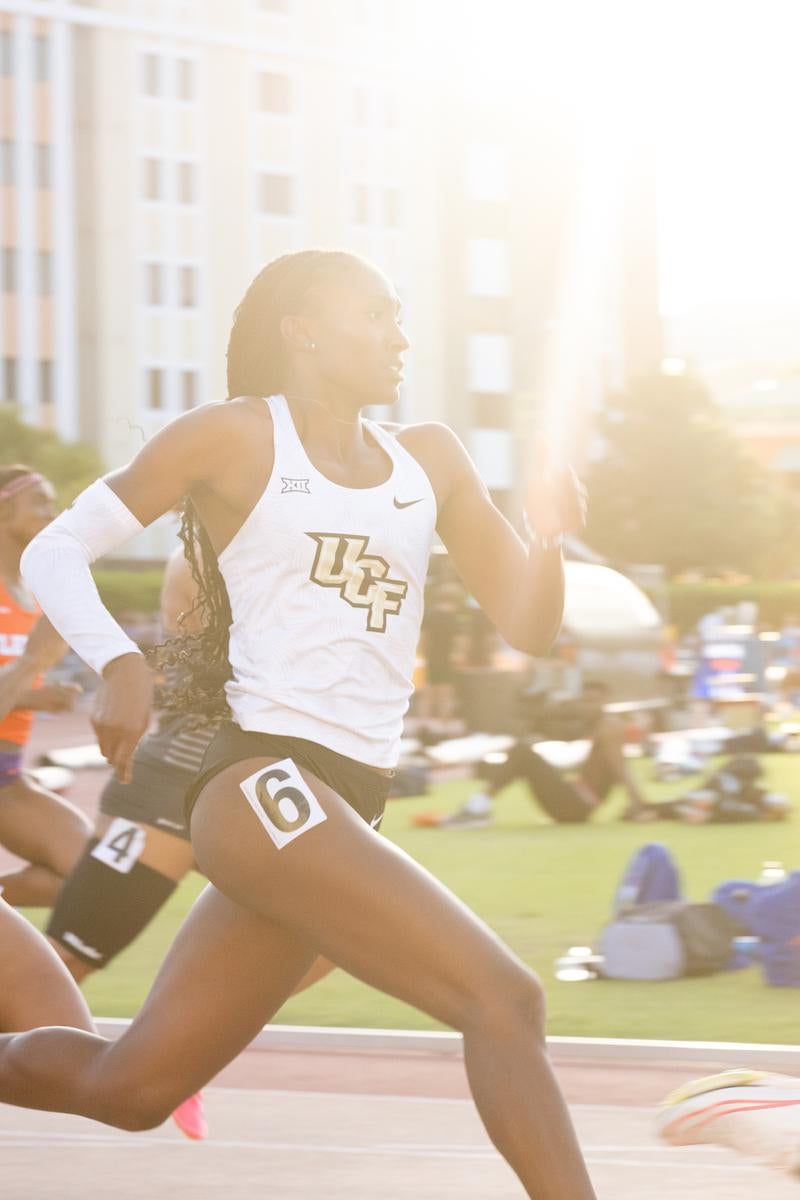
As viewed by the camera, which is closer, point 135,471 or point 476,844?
point 135,471

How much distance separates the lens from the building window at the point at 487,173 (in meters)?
58.4

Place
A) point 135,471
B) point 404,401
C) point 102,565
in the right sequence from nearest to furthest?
point 135,471 → point 102,565 → point 404,401

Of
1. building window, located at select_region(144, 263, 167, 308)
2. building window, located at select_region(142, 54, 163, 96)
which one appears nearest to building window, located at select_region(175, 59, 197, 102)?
building window, located at select_region(142, 54, 163, 96)

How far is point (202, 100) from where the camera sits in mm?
53688

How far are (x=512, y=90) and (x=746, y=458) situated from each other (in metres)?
13.4

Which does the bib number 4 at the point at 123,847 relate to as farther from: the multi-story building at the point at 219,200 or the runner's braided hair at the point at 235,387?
the multi-story building at the point at 219,200

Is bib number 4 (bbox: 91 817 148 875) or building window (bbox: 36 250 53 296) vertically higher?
building window (bbox: 36 250 53 296)

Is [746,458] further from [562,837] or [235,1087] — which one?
[235,1087]

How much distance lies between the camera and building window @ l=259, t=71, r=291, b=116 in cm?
5450

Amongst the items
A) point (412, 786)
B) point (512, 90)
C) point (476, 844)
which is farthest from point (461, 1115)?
point (512, 90)

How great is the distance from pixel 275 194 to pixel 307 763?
5197cm

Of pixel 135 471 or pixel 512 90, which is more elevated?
pixel 512 90

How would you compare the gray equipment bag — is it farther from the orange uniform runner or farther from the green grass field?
the orange uniform runner

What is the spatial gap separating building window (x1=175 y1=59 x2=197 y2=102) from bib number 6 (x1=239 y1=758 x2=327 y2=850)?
5124 centimetres
